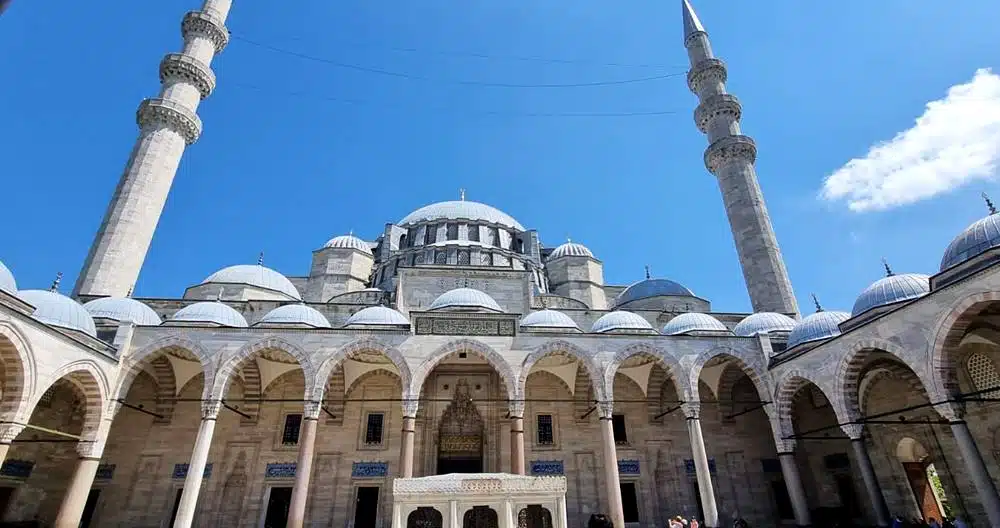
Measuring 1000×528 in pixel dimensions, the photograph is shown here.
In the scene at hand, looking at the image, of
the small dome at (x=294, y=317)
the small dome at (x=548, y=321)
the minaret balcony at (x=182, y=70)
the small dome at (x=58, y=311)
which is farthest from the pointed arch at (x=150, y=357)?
the minaret balcony at (x=182, y=70)

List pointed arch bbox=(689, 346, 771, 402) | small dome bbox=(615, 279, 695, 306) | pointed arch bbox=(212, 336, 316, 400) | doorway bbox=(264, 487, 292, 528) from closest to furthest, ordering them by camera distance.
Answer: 1. pointed arch bbox=(212, 336, 316, 400)
2. pointed arch bbox=(689, 346, 771, 402)
3. doorway bbox=(264, 487, 292, 528)
4. small dome bbox=(615, 279, 695, 306)

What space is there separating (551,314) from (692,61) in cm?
1427

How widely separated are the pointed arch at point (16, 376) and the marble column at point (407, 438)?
20.9ft

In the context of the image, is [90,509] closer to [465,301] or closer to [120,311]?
[120,311]

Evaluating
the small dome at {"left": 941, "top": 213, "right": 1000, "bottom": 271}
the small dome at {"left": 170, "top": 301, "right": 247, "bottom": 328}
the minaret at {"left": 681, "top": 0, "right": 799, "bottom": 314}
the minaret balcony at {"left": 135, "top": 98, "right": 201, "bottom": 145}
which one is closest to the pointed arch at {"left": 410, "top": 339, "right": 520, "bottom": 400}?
the small dome at {"left": 170, "top": 301, "right": 247, "bottom": 328}

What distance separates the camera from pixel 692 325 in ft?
41.7

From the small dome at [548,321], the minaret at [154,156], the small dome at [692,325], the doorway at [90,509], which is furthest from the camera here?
the minaret at [154,156]

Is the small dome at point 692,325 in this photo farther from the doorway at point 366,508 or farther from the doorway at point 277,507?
the doorway at point 277,507

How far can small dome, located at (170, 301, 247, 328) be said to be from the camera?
11.4 meters

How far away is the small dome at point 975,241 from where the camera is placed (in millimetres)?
8742

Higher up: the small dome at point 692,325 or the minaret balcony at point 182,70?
the minaret balcony at point 182,70

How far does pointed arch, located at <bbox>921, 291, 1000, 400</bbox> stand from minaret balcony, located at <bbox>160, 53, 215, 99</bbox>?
2148cm

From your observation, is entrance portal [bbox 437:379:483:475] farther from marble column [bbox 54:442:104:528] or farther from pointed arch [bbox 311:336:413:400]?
marble column [bbox 54:442:104:528]

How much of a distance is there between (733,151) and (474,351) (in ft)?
42.7
